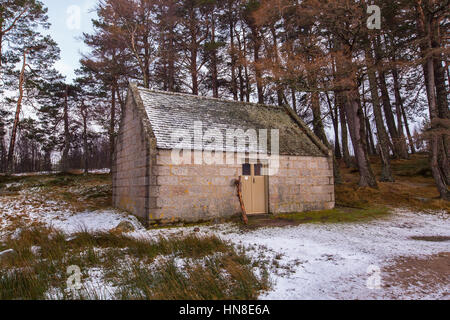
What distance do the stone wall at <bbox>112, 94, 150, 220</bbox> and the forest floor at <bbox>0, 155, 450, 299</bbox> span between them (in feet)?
2.66

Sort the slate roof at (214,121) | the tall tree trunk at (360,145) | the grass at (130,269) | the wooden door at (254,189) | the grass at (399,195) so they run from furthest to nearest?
the tall tree trunk at (360,145) → the grass at (399,195) → the wooden door at (254,189) → the slate roof at (214,121) → the grass at (130,269)

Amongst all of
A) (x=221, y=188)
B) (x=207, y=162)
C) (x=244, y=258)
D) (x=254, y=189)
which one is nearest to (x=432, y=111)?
(x=254, y=189)

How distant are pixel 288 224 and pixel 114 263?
21.9 ft

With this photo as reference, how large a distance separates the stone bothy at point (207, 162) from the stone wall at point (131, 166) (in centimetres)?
4

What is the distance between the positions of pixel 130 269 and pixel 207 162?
6.07 m

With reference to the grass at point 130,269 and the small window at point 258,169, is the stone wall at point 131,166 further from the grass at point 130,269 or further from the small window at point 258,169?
the small window at point 258,169

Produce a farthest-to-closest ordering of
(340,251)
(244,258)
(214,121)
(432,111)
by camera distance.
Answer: (432,111) < (214,121) < (340,251) < (244,258)

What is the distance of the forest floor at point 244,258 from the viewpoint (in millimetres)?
3998

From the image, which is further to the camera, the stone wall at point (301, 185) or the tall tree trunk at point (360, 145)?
the tall tree trunk at point (360, 145)

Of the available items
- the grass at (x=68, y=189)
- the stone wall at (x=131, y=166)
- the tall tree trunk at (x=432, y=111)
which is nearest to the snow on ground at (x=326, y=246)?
the stone wall at (x=131, y=166)

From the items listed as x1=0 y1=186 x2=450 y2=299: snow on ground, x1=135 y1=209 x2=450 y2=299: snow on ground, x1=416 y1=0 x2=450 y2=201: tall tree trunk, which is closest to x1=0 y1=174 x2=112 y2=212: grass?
x1=0 y1=186 x2=450 y2=299: snow on ground

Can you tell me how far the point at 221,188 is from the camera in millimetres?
10922

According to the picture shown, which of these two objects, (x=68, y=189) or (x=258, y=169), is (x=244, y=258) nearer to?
(x=258, y=169)
